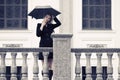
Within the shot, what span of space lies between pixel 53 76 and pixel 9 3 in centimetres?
1420

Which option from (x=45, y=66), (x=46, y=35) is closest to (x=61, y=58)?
(x=45, y=66)

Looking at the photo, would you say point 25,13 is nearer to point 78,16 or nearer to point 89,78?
point 78,16

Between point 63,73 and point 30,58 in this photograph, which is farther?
point 30,58

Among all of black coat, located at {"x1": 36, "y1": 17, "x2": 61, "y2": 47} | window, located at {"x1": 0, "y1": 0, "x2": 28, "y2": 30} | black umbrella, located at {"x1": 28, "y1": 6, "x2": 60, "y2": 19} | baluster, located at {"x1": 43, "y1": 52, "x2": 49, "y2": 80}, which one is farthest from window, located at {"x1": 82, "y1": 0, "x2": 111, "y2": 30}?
baluster, located at {"x1": 43, "y1": 52, "x2": 49, "y2": 80}

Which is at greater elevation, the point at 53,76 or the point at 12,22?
the point at 12,22

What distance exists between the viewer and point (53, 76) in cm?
1495

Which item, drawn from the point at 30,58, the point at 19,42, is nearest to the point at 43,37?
the point at 30,58

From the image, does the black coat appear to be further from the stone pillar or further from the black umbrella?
the black umbrella

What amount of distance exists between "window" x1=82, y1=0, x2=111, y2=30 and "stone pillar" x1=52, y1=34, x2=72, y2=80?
13.4 m

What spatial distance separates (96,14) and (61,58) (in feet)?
45.1

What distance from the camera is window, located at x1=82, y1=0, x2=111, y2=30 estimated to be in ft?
93.0

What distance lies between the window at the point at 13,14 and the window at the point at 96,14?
3217 millimetres

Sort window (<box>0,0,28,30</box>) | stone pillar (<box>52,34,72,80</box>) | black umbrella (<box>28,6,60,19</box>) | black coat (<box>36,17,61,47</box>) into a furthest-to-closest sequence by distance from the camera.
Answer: window (<box>0,0,28,30</box>) → black umbrella (<box>28,6,60,19</box>) → black coat (<box>36,17,61,47</box>) → stone pillar (<box>52,34,72,80</box>)

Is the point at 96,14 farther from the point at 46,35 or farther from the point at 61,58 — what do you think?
the point at 61,58
